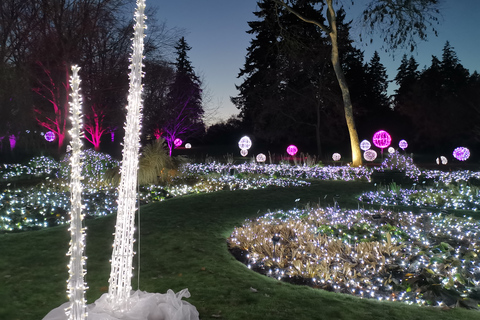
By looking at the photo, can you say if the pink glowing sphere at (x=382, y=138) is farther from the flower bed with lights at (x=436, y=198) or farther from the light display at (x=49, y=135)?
the light display at (x=49, y=135)

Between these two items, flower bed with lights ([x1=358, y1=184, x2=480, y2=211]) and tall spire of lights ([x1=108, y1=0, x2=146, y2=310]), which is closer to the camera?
tall spire of lights ([x1=108, y1=0, x2=146, y2=310])

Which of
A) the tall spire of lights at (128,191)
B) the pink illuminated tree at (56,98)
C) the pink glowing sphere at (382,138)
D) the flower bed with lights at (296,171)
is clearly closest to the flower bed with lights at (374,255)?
the tall spire of lights at (128,191)

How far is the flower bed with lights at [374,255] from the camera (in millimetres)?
3947

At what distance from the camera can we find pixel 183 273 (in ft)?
14.5

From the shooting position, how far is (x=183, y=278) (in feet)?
13.9

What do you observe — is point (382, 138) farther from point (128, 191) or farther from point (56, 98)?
point (128, 191)

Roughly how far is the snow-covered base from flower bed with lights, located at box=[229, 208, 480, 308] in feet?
6.25

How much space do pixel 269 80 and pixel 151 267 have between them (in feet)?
88.3

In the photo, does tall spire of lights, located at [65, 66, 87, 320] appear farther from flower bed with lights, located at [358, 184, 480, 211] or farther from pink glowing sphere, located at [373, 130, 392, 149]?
pink glowing sphere, located at [373, 130, 392, 149]

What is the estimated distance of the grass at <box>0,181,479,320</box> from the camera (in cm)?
340

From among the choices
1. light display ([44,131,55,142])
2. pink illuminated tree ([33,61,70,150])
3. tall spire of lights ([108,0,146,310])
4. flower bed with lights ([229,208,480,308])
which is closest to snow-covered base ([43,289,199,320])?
tall spire of lights ([108,0,146,310])

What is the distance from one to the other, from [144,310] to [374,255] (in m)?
3.16

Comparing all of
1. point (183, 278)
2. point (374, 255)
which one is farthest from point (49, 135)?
point (374, 255)

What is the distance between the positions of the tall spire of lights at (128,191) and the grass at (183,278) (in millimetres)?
938
